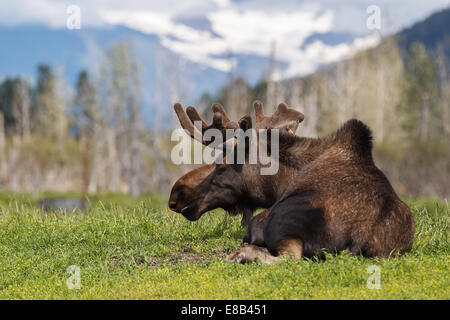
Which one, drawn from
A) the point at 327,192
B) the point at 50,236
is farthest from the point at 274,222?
the point at 50,236

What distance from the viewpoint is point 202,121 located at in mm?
8609

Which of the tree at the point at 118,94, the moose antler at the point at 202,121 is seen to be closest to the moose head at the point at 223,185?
the moose antler at the point at 202,121

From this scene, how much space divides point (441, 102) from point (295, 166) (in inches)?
3035

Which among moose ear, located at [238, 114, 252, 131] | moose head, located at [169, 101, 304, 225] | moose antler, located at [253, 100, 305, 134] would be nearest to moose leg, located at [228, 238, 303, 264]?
moose head, located at [169, 101, 304, 225]

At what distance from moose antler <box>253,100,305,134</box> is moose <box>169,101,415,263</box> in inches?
50.4

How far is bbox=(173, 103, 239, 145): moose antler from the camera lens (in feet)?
26.8

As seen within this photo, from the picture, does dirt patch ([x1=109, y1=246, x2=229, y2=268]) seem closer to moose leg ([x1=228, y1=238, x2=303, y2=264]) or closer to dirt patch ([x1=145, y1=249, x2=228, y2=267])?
dirt patch ([x1=145, y1=249, x2=228, y2=267])

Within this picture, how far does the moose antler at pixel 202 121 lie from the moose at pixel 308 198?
2 cm

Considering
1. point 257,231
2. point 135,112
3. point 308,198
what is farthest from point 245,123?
point 135,112

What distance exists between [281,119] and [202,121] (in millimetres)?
1680

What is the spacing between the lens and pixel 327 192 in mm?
6816

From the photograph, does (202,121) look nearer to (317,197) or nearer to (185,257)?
(185,257)

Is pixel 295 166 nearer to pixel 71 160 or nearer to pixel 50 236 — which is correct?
pixel 50 236

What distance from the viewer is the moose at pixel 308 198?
657cm
